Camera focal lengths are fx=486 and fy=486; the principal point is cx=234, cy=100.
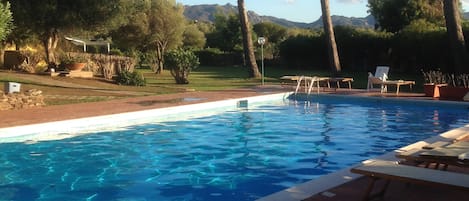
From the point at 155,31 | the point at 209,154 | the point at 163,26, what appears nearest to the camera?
the point at 209,154

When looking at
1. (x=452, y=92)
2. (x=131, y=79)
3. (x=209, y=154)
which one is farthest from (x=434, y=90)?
(x=131, y=79)

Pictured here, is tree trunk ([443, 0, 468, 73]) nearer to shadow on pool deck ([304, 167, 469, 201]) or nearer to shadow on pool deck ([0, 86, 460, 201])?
shadow on pool deck ([0, 86, 460, 201])

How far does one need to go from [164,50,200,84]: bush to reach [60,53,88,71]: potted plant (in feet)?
12.2

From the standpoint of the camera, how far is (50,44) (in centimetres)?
2181

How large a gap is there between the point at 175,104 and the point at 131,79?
6.75m

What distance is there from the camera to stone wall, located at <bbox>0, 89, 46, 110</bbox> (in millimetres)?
12359

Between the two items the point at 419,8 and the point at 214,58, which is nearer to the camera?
the point at 419,8

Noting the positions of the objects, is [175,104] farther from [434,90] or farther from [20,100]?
[434,90]

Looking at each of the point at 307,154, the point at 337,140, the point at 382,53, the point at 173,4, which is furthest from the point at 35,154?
the point at 173,4

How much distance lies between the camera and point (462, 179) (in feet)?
13.2

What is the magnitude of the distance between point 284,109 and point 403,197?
9.08m

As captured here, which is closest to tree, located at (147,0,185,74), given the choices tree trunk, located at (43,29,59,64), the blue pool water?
tree trunk, located at (43,29,59,64)

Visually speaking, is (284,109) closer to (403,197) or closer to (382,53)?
(403,197)

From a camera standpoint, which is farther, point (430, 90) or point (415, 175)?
point (430, 90)
